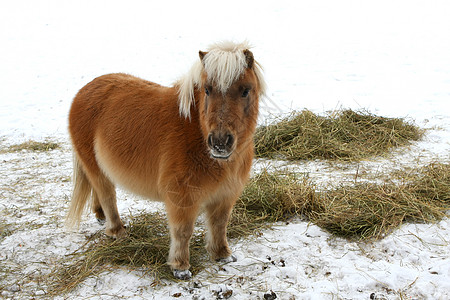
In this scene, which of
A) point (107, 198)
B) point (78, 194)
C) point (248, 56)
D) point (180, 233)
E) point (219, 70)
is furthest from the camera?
point (78, 194)

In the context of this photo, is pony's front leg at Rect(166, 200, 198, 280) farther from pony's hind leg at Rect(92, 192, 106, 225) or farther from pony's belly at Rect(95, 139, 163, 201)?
pony's hind leg at Rect(92, 192, 106, 225)

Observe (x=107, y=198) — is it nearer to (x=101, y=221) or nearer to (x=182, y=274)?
(x=101, y=221)

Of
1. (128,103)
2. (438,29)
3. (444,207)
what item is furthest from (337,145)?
(438,29)

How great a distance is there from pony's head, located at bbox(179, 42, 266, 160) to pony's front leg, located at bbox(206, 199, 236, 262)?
0.71 m

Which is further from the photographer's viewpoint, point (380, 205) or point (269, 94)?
point (269, 94)

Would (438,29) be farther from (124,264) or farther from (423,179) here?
(124,264)

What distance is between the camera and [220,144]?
2.39 m

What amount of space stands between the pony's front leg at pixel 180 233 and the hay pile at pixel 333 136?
2.71 metres

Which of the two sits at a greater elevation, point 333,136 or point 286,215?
point 333,136

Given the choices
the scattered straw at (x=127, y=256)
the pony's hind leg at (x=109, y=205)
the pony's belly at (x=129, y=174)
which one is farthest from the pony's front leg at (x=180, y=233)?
the pony's hind leg at (x=109, y=205)

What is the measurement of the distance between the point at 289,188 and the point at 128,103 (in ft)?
6.43

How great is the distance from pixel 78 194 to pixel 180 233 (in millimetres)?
1455

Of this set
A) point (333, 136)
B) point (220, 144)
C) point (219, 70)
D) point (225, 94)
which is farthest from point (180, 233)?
point (333, 136)

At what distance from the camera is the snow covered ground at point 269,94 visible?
294cm
